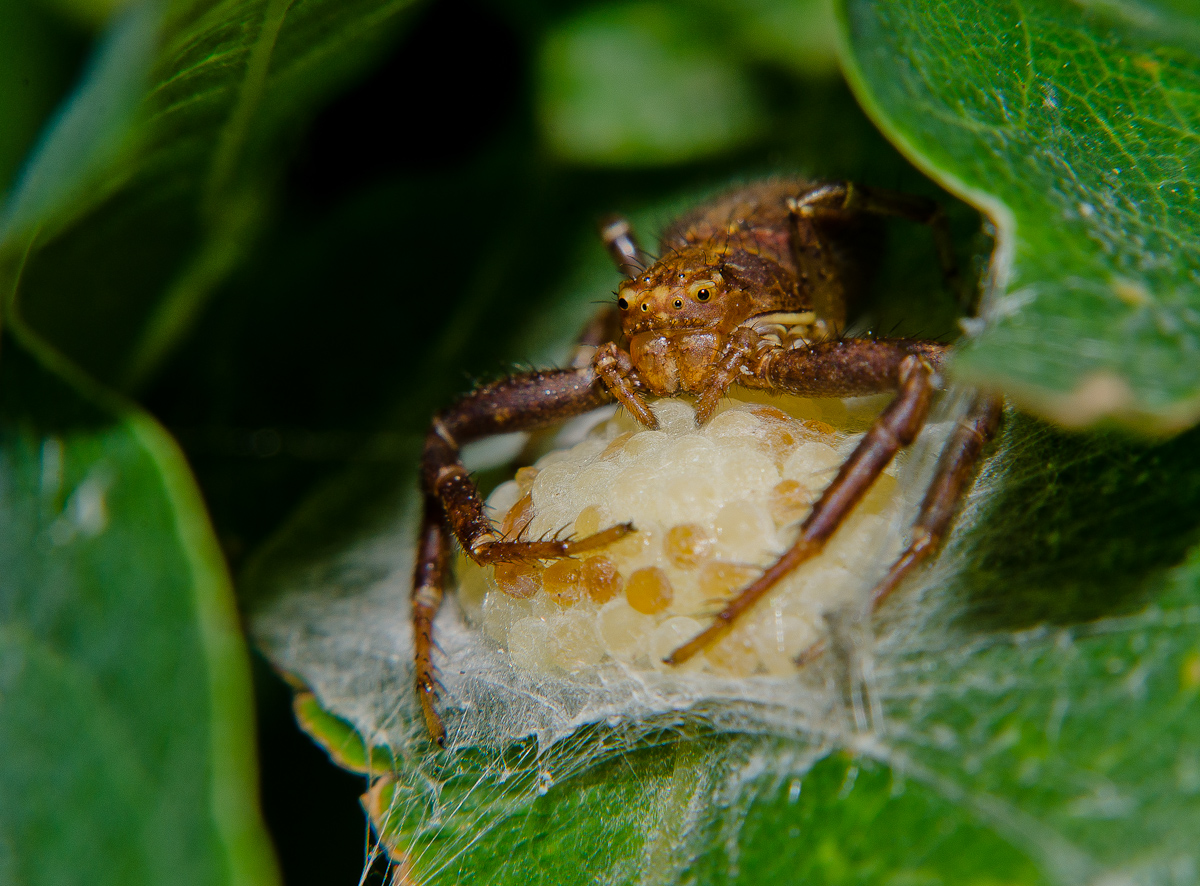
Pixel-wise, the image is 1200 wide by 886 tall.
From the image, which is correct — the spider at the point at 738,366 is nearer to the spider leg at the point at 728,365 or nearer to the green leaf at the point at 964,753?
the spider leg at the point at 728,365

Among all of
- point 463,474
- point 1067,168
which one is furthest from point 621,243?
point 1067,168

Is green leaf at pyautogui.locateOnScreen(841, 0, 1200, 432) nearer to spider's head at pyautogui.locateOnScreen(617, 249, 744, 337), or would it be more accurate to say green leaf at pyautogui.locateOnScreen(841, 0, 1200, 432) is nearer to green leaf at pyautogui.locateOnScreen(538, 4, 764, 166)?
spider's head at pyautogui.locateOnScreen(617, 249, 744, 337)

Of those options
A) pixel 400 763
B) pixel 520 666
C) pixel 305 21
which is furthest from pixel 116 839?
pixel 305 21

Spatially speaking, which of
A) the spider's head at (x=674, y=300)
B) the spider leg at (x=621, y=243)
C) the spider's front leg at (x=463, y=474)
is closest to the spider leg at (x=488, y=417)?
the spider's front leg at (x=463, y=474)

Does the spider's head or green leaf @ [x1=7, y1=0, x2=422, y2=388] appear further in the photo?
the spider's head

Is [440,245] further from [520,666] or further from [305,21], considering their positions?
[520,666]

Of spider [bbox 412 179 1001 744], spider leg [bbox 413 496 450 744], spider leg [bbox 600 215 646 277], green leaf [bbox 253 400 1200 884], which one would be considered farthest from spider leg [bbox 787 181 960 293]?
spider leg [bbox 413 496 450 744]

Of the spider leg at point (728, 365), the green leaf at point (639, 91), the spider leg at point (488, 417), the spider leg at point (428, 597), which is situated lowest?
the spider leg at point (428, 597)
